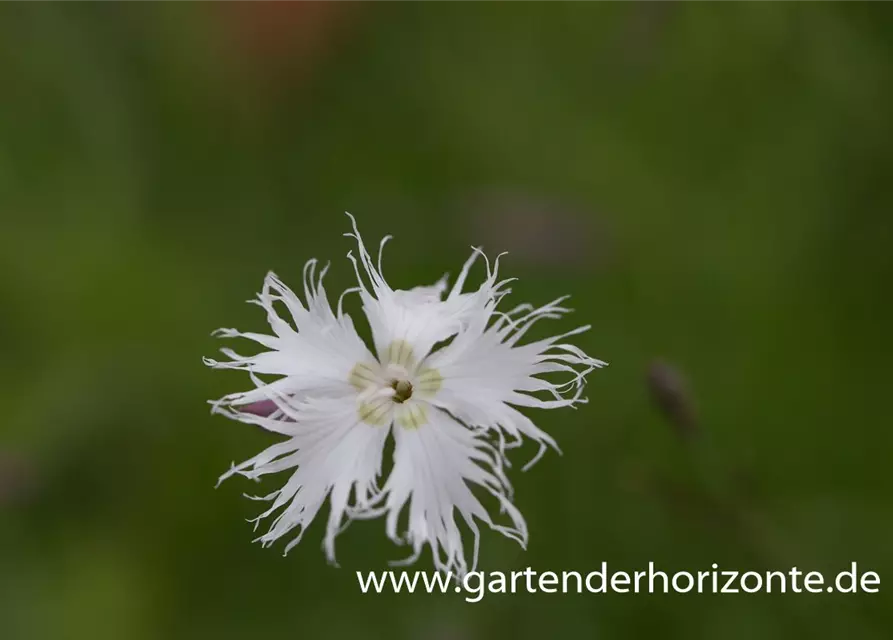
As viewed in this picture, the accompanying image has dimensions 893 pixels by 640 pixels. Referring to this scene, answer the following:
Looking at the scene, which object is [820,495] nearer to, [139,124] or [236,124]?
[236,124]

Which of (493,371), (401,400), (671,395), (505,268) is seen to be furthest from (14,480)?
(671,395)

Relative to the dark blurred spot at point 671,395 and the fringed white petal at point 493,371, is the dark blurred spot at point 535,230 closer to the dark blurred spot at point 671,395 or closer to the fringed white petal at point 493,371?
the dark blurred spot at point 671,395

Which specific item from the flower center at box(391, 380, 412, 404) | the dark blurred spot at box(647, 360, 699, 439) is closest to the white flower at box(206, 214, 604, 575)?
the flower center at box(391, 380, 412, 404)

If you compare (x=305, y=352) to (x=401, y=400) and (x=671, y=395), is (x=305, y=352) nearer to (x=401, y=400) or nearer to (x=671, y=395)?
(x=401, y=400)

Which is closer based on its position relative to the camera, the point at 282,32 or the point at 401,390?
the point at 401,390

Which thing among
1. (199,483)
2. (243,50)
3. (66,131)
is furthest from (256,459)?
(243,50)

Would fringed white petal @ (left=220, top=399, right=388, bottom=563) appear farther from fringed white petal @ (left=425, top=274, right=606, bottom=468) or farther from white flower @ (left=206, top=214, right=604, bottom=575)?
fringed white petal @ (left=425, top=274, right=606, bottom=468)
